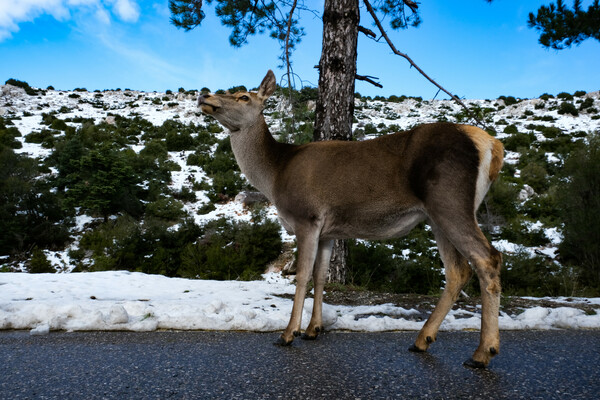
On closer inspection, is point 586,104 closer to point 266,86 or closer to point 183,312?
point 266,86

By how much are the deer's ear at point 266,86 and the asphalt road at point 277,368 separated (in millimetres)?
A: 2285

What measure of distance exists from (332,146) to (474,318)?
2422mm

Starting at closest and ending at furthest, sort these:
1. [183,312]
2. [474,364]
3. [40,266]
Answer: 1. [474,364]
2. [183,312]
3. [40,266]

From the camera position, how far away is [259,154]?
4148mm

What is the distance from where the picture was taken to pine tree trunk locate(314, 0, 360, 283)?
6.93 m

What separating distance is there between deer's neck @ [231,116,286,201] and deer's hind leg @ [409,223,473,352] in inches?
62.1

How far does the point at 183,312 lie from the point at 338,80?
4482 millimetres

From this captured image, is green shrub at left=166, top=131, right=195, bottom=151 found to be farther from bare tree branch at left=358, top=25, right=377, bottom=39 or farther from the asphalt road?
the asphalt road

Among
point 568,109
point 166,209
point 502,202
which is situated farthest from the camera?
point 568,109

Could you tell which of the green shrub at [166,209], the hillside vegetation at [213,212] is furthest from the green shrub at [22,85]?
the green shrub at [166,209]

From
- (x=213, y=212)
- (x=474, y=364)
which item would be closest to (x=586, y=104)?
(x=213, y=212)

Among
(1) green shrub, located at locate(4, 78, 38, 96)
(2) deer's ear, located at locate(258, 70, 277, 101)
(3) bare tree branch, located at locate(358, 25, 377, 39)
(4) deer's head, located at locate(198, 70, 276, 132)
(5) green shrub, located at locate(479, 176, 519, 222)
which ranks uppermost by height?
(1) green shrub, located at locate(4, 78, 38, 96)

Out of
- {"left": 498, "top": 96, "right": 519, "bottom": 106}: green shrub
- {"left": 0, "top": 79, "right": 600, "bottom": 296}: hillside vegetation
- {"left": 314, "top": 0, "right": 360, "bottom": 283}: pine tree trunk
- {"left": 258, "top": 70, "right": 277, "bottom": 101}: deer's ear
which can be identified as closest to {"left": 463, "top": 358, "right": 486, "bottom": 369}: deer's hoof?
{"left": 0, "top": 79, "right": 600, "bottom": 296}: hillside vegetation

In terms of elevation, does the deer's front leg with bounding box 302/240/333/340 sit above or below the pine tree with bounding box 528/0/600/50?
below
